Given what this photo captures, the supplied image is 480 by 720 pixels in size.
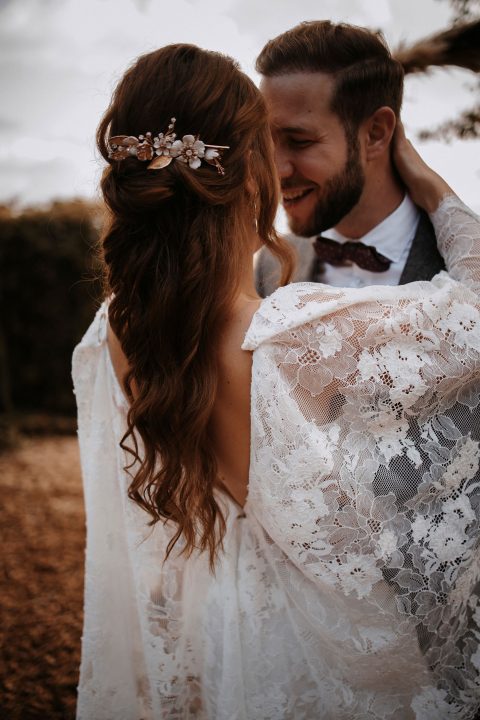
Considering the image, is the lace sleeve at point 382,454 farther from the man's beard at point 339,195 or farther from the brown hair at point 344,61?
the brown hair at point 344,61

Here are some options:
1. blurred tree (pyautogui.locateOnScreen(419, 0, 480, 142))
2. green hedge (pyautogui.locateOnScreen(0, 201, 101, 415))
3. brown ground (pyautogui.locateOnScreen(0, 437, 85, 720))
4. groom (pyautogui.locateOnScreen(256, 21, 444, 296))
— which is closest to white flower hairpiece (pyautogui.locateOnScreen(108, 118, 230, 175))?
groom (pyautogui.locateOnScreen(256, 21, 444, 296))

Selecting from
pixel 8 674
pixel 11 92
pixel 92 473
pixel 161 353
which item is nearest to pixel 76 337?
pixel 11 92

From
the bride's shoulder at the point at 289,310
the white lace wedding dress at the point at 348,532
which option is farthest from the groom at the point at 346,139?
the bride's shoulder at the point at 289,310

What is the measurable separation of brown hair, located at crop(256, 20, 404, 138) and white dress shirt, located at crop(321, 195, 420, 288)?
41 centimetres

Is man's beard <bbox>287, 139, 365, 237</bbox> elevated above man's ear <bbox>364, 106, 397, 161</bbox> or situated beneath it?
situated beneath

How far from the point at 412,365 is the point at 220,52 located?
102 centimetres

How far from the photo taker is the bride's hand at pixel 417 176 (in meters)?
2.01

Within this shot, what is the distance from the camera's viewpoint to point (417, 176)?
6.88 ft

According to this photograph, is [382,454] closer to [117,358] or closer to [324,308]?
[324,308]

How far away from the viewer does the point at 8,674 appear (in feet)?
8.59

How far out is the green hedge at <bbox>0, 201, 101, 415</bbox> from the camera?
6.37 metres

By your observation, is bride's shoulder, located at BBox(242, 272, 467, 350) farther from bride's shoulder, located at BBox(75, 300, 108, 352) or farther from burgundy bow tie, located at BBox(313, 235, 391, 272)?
burgundy bow tie, located at BBox(313, 235, 391, 272)

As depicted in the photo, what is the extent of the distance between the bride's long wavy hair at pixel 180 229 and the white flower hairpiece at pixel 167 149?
0.07ft

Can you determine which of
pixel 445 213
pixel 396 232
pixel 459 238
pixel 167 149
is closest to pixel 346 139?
pixel 396 232
